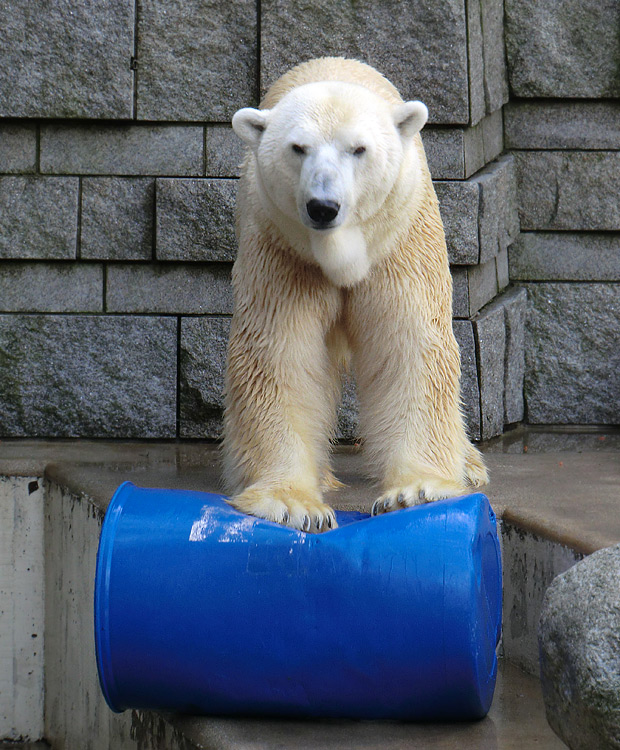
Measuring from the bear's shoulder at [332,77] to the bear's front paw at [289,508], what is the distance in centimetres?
119

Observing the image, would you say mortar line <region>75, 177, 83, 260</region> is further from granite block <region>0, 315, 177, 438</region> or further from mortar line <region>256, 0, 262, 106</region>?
mortar line <region>256, 0, 262, 106</region>

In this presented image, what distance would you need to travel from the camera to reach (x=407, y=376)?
8.88 feet

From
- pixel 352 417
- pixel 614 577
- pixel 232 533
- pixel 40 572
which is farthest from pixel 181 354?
pixel 614 577

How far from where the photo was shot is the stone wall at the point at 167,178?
13.3 ft

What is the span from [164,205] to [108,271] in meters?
0.37

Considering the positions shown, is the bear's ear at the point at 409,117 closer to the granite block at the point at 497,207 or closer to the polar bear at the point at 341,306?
the polar bear at the point at 341,306

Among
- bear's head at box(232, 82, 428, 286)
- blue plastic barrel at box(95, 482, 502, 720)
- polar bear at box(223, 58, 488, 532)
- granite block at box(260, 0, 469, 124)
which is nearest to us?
blue plastic barrel at box(95, 482, 502, 720)

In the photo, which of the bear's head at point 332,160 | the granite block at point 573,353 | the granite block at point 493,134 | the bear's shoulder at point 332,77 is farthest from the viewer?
the granite block at point 573,353

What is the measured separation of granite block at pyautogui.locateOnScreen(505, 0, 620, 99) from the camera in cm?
436

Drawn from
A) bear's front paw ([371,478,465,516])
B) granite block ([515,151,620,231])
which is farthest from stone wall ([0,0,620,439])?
bear's front paw ([371,478,465,516])

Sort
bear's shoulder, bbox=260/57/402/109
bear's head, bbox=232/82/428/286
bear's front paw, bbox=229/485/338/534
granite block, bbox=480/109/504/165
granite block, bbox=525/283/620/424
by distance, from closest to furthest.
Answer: bear's front paw, bbox=229/485/338/534 → bear's head, bbox=232/82/428/286 → bear's shoulder, bbox=260/57/402/109 → granite block, bbox=480/109/504/165 → granite block, bbox=525/283/620/424

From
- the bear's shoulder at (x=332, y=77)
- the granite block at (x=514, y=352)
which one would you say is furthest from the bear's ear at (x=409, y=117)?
the granite block at (x=514, y=352)

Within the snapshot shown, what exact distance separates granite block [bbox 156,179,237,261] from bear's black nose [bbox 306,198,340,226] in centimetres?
181

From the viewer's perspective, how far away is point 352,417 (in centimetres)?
423
